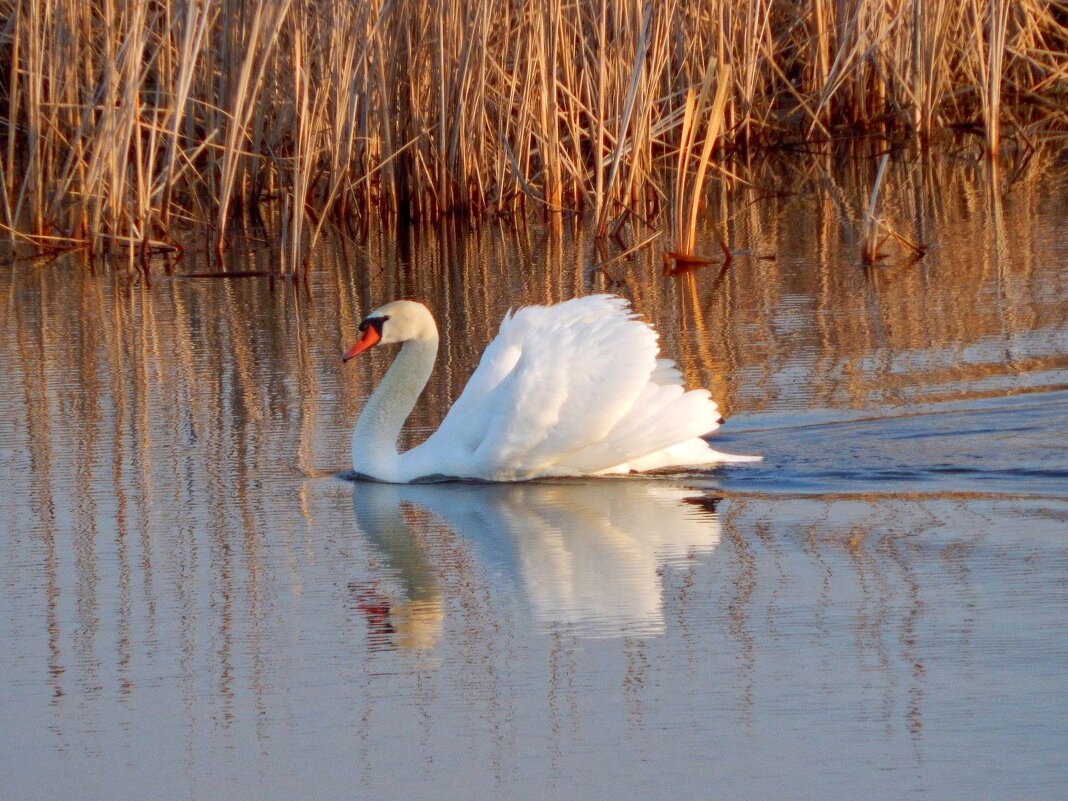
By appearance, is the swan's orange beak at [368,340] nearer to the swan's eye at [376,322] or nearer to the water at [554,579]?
the swan's eye at [376,322]

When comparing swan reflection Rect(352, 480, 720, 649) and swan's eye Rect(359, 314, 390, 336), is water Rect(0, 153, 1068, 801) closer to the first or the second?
swan reflection Rect(352, 480, 720, 649)

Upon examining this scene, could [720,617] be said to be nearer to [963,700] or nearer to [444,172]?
[963,700]

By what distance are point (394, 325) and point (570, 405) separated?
835 millimetres

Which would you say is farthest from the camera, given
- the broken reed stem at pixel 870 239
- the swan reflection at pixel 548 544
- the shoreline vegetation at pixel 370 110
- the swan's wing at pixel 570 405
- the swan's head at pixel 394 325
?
the shoreline vegetation at pixel 370 110

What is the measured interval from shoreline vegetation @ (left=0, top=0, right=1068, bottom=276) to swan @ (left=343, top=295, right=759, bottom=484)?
391 cm

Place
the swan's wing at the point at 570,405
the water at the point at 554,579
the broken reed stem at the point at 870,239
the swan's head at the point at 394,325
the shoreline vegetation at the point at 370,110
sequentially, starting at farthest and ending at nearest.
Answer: the shoreline vegetation at the point at 370,110 < the broken reed stem at the point at 870,239 < the swan's head at the point at 394,325 < the swan's wing at the point at 570,405 < the water at the point at 554,579

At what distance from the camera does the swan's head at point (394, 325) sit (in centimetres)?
621

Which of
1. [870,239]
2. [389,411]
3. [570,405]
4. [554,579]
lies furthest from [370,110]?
[554,579]

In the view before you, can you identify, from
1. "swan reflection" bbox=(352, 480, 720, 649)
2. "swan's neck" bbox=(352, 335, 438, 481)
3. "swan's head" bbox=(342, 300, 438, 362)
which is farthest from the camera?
"swan's head" bbox=(342, 300, 438, 362)

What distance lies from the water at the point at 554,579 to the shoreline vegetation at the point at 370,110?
2001 millimetres

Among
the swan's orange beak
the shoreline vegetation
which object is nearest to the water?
the swan's orange beak

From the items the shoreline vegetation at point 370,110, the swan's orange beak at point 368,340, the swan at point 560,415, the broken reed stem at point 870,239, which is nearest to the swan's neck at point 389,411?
the swan at point 560,415

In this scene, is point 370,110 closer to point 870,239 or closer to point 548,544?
point 870,239

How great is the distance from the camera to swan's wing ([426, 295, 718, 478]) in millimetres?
5676
